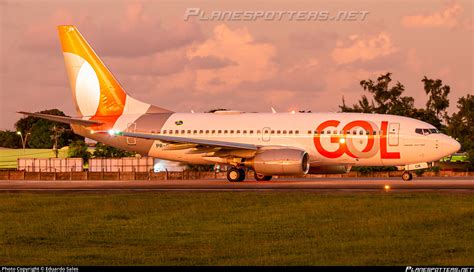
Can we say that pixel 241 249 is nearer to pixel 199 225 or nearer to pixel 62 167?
pixel 199 225

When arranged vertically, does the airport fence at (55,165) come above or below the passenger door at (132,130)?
below

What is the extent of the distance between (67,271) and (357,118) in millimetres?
35940

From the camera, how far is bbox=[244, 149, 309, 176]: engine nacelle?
1918 inches

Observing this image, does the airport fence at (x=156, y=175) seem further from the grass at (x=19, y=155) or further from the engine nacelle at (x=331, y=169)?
the grass at (x=19, y=155)

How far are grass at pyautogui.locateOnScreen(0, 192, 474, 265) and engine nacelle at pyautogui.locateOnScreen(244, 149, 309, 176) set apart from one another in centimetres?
1273

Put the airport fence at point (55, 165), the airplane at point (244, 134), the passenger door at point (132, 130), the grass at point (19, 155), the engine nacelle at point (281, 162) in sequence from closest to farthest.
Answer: the engine nacelle at point (281, 162) < the airplane at point (244, 134) < the passenger door at point (132, 130) < the airport fence at point (55, 165) < the grass at point (19, 155)

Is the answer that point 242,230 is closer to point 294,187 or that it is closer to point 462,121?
point 294,187

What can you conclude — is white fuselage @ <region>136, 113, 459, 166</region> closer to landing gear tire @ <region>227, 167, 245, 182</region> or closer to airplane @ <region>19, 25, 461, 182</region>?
airplane @ <region>19, 25, 461, 182</region>

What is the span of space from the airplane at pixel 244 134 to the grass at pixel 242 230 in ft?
46.7

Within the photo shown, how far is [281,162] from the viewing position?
48.9 meters

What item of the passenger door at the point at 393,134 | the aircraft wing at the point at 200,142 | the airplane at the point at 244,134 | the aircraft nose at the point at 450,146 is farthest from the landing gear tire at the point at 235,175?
the aircraft nose at the point at 450,146

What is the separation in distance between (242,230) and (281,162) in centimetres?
2480

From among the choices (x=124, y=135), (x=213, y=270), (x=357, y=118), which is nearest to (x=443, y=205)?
(x=213, y=270)

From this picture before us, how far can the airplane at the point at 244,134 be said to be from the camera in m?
49.6
